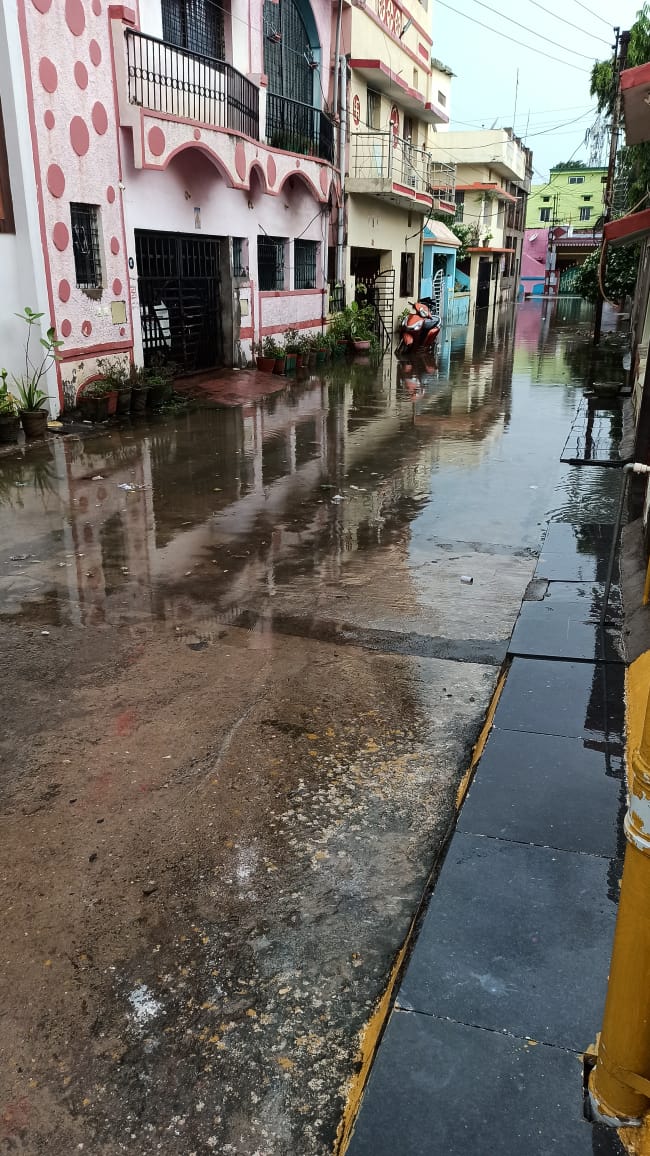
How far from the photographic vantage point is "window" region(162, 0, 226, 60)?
1434 cm

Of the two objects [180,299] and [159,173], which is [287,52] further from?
[180,299]

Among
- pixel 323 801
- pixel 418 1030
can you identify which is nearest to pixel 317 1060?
pixel 418 1030

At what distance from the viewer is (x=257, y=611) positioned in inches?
227

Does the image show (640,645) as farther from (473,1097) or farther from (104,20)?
(104,20)

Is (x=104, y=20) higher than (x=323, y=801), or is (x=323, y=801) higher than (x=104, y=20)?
(x=104, y=20)

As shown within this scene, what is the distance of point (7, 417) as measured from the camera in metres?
10.8

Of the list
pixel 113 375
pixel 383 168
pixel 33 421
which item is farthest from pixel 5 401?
pixel 383 168

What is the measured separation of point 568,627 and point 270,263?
16464 millimetres

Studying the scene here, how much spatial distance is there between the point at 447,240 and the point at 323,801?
33.7 metres

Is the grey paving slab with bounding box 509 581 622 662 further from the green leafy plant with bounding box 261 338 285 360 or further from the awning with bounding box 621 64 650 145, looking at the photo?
the green leafy plant with bounding box 261 338 285 360

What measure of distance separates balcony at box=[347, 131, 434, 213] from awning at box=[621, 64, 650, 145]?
1794 cm

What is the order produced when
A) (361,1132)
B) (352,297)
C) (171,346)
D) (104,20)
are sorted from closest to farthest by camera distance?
(361,1132), (104,20), (171,346), (352,297)

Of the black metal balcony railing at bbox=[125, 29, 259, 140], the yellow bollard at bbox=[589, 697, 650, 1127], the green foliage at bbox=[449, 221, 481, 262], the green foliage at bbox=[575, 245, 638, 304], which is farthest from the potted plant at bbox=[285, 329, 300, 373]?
the green foliage at bbox=[449, 221, 481, 262]

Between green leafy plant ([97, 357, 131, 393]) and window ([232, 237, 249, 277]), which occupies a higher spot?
window ([232, 237, 249, 277])
